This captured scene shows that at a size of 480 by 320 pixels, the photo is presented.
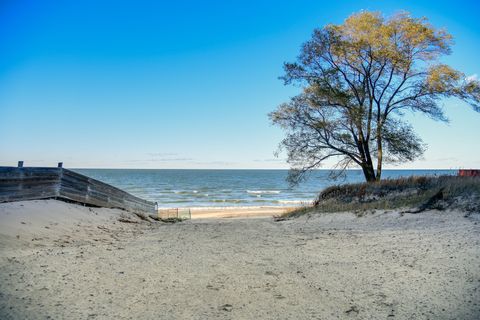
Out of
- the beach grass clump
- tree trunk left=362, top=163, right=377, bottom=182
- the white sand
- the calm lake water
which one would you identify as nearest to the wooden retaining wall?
the white sand

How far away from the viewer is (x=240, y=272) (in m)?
5.70

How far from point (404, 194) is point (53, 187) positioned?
12.2 metres

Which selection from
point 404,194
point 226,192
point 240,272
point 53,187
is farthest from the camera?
point 226,192

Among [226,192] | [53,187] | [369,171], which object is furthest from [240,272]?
[226,192]

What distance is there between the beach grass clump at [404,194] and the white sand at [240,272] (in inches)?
41.6

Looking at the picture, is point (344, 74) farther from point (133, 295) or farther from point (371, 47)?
point (133, 295)

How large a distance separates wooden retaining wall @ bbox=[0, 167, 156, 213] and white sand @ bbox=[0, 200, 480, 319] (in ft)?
2.06

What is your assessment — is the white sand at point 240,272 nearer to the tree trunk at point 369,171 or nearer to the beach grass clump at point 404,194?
the beach grass clump at point 404,194

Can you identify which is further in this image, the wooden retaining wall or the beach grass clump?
the beach grass clump

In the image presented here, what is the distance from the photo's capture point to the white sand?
4289 millimetres

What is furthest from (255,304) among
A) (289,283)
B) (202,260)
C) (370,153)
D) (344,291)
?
(370,153)

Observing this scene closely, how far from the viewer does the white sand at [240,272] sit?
14.1 ft

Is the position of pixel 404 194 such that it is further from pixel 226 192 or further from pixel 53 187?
pixel 226 192

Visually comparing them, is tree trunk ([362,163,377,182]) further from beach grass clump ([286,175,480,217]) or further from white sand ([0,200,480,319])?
white sand ([0,200,480,319])
